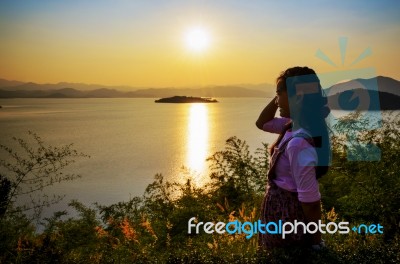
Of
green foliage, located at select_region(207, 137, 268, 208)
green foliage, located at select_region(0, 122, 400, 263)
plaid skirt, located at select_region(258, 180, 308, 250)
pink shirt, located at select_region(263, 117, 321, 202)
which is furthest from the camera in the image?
green foliage, located at select_region(207, 137, 268, 208)

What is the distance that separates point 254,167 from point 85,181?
99.3 ft

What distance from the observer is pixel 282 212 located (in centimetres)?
294

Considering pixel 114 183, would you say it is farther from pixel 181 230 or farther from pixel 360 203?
pixel 360 203

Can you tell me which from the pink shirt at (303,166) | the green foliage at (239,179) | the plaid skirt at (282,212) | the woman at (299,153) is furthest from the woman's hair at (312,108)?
the green foliage at (239,179)

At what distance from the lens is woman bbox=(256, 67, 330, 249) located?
8.23ft


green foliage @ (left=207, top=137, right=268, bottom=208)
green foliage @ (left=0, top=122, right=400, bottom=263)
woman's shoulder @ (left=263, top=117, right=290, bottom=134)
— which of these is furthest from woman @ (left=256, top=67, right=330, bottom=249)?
green foliage @ (left=207, top=137, right=268, bottom=208)

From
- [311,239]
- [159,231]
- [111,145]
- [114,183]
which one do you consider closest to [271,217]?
[311,239]

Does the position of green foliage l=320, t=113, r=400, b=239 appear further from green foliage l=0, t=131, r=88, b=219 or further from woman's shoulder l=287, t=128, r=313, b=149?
green foliage l=0, t=131, r=88, b=219

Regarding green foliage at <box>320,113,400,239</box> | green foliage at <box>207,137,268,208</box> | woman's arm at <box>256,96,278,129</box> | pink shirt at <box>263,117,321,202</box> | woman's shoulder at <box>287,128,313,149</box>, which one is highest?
woman's arm at <box>256,96,278,129</box>

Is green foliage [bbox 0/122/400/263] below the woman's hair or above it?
below

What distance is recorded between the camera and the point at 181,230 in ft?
33.0

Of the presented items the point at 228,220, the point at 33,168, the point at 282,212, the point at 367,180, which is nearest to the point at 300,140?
the point at 282,212

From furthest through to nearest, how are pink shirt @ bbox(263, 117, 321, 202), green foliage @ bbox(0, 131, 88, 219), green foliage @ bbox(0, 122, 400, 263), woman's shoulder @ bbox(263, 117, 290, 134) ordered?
green foliage @ bbox(0, 131, 88, 219) < green foliage @ bbox(0, 122, 400, 263) < woman's shoulder @ bbox(263, 117, 290, 134) < pink shirt @ bbox(263, 117, 321, 202)

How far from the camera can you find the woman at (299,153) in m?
2.51
